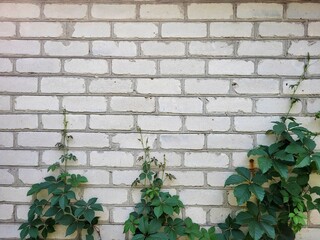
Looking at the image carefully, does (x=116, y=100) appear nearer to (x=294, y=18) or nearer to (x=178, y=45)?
(x=178, y=45)

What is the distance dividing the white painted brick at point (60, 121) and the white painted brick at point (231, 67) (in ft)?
2.52

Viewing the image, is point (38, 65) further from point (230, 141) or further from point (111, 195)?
point (230, 141)

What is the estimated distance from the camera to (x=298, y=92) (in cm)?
183

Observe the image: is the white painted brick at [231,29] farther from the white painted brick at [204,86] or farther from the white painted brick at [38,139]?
the white painted brick at [38,139]

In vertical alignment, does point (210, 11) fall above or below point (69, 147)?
above

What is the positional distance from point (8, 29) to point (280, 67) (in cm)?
152

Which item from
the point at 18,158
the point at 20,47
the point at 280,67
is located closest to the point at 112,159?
the point at 18,158

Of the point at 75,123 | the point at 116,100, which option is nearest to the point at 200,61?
the point at 116,100

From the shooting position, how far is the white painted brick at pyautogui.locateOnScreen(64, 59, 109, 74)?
1.86m

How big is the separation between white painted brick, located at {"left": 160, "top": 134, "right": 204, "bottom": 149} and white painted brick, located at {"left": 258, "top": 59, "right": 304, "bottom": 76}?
50 centimetres

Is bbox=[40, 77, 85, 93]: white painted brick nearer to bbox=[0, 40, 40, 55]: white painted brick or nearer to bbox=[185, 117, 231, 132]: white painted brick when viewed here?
bbox=[0, 40, 40, 55]: white painted brick

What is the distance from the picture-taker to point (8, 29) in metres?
1.87

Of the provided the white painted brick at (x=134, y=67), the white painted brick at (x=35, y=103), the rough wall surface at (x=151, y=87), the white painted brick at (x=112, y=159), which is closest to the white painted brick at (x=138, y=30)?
the rough wall surface at (x=151, y=87)

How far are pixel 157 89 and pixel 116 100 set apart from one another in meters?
0.24
